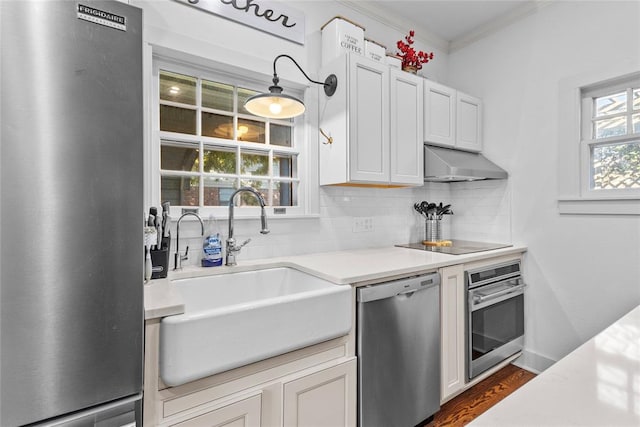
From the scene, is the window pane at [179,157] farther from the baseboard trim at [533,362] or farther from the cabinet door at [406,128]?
the baseboard trim at [533,362]

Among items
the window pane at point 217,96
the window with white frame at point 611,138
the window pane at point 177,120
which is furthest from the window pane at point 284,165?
the window with white frame at point 611,138

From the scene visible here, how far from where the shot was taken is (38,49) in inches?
32.9

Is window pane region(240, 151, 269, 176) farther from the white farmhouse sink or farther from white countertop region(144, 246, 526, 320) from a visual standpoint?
the white farmhouse sink

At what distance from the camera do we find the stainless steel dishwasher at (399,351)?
153 cm

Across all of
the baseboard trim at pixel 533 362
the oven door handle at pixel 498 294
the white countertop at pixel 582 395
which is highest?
the white countertop at pixel 582 395

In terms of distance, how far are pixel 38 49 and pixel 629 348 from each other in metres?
1.64

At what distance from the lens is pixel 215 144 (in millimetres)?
1941

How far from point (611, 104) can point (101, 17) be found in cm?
299

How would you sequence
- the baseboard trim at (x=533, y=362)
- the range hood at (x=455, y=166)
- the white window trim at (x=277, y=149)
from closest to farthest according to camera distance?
the white window trim at (x=277, y=149) → the range hood at (x=455, y=166) → the baseboard trim at (x=533, y=362)

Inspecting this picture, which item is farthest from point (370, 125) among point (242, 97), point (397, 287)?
point (397, 287)

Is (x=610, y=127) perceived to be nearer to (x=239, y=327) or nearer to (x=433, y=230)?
(x=433, y=230)

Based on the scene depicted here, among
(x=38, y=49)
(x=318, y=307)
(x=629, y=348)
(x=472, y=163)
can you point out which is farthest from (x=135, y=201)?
(x=472, y=163)

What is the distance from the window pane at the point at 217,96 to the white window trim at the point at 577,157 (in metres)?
2.39

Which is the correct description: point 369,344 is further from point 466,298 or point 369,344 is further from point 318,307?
point 466,298
